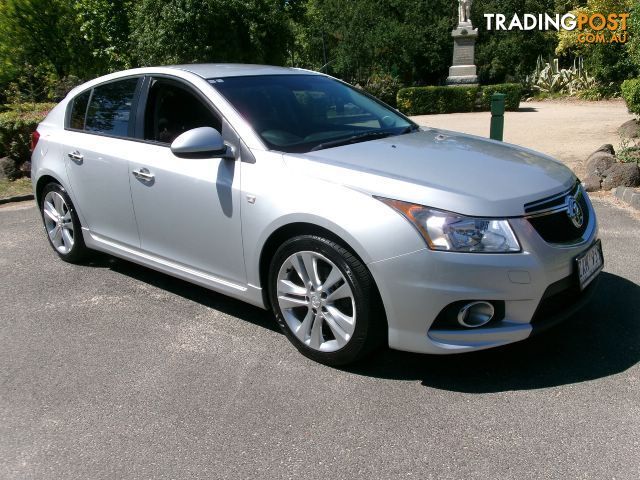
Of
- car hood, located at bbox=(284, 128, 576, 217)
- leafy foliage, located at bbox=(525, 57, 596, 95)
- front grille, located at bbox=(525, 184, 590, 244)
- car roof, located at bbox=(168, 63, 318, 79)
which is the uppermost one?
car roof, located at bbox=(168, 63, 318, 79)

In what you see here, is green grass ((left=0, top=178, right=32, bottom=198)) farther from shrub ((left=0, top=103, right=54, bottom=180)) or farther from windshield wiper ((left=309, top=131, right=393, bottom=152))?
windshield wiper ((left=309, top=131, right=393, bottom=152))

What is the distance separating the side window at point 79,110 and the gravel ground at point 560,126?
6640 mm

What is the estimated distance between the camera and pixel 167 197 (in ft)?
13.4

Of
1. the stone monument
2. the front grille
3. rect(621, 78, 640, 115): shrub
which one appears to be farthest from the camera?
the stone monument

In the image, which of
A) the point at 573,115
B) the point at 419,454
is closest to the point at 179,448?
the point at 419,454

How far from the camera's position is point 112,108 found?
15.6 feet

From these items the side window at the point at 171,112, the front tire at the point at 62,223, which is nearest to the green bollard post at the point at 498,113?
the side window at the point at 171,112

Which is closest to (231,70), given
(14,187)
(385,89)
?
(14,187)

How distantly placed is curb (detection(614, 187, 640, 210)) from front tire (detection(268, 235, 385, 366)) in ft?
15.8

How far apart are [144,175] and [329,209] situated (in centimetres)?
161

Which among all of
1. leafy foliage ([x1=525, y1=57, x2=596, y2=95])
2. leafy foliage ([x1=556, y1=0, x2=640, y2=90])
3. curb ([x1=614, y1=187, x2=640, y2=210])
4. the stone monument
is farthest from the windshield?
leafy foliage ([x1=525, y1=57, x2=596, y2=95])

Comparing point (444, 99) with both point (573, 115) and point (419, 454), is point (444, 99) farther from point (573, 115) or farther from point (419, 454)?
point (419, 454)

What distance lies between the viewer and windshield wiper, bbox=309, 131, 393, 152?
3786 mm

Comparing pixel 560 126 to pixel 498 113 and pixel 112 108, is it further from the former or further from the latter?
pixel 112 108
